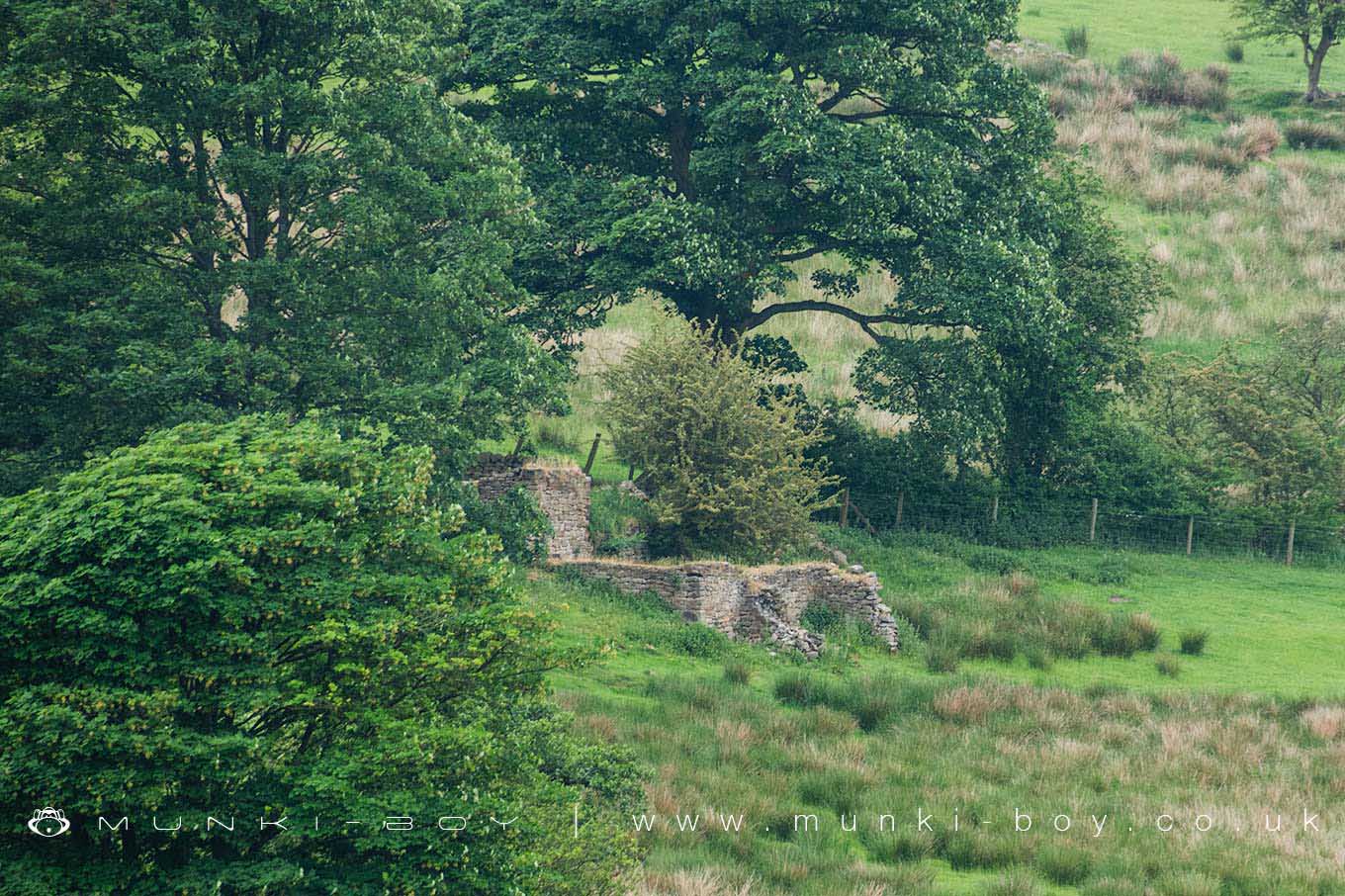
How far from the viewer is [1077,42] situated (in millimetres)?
71250

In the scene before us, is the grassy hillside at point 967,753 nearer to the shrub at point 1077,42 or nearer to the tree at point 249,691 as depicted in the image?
the tree at point 249,691

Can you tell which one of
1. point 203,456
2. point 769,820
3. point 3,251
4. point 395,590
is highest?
point 3,251

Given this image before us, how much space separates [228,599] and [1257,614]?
25515 mm

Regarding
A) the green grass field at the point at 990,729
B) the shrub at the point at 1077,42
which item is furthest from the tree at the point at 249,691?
the shrub at the point at 1077,42

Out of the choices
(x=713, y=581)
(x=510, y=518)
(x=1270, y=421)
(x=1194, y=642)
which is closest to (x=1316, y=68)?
(x=1270, y=421)

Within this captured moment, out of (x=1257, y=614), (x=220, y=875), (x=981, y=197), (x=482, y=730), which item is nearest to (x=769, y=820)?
(x=482, y=730)

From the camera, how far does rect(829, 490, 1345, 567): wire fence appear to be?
34281 mm

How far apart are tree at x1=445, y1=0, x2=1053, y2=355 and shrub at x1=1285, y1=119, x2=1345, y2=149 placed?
34.7 meters

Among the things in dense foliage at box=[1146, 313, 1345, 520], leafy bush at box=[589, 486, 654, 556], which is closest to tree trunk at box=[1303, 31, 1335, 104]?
dense foliage at box=[1146, 313, 1345, 520]

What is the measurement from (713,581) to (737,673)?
3239 mm

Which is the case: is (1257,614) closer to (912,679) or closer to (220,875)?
(912,679)

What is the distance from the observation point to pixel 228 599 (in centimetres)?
922

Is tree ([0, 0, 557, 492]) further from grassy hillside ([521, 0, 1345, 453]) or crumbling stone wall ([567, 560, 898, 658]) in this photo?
grassy hillside ([521, 0, 1345, 453])

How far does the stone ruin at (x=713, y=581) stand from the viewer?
81.5 ft
